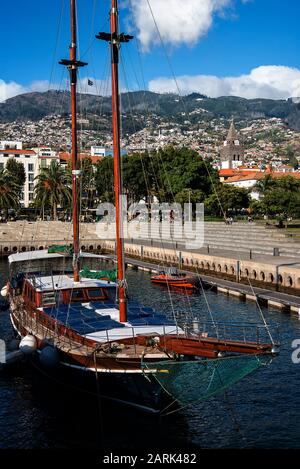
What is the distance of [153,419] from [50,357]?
434cm

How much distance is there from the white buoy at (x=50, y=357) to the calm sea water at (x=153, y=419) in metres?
1.63

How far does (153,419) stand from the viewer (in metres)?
18.5

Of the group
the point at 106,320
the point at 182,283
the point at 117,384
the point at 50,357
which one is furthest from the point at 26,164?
the point at 117,384

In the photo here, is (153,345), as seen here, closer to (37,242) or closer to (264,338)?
(264,338)

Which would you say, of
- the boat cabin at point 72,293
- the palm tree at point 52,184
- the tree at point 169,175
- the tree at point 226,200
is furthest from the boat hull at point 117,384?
the tree at point 226,200

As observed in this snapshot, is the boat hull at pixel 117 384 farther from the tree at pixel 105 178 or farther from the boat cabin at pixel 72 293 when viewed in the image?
the tree at pixel 105 178

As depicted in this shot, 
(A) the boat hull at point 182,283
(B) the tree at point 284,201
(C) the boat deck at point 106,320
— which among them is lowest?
(A) the boat hull at point 182,283

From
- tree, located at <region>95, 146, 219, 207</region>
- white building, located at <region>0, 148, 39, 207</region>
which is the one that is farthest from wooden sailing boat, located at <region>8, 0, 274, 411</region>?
white building, located at <region>0, 148, 39, 207</region>

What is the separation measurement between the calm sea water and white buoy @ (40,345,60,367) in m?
1.63

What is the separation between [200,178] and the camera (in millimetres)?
105688

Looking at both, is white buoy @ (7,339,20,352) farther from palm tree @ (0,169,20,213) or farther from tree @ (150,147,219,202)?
tree @ (150,147,219,202)

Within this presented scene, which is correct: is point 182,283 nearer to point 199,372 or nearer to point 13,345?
point 13,345

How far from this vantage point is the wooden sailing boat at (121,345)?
57.5 feet

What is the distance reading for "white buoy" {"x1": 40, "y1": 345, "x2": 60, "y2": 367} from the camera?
2014cm
